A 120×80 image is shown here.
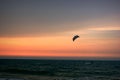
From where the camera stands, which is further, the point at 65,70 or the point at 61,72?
the point at 65,70

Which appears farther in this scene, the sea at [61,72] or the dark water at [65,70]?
the dark water at [65,70]

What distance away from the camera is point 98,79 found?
37531 mm

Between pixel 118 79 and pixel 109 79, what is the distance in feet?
4.52

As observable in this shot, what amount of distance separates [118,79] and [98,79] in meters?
3.03

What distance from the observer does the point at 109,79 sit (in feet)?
125

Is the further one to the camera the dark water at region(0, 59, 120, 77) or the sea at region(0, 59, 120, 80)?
the dark water at region(0, 59, 120, 77)

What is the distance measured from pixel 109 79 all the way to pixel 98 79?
6.10 ft

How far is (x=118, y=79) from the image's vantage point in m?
37.5
